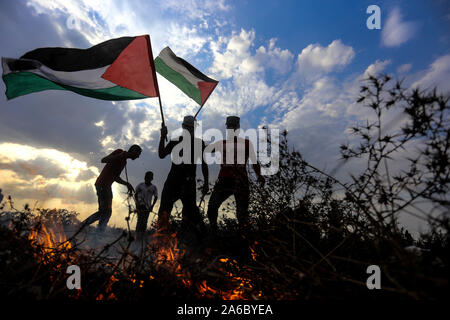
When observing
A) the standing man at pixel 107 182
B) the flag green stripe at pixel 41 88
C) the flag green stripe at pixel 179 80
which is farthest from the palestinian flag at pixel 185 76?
the standing man at pixel 107 182

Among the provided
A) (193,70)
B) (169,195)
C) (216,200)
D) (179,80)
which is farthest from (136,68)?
(216,200)

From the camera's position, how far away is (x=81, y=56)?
440 cm

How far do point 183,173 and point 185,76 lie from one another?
2616 mm

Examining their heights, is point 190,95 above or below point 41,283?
above

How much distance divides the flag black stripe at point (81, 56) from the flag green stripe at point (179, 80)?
1135mm

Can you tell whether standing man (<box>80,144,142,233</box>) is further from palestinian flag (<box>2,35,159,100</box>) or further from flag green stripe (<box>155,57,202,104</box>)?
flag green stripe (<box>155,57,202,104</box>)

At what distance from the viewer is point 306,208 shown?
2.52 m

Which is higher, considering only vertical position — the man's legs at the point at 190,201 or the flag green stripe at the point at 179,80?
the flag green stripe at the point at 179,80

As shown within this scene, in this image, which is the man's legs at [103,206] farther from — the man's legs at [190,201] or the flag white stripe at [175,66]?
the flag white stripe at [175,66]

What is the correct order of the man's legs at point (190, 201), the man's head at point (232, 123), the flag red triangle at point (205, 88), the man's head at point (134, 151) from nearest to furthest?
the man's legs at point (190, 201), the man's head at point (232, 123), the flag red triangle at point (205, 88), the man's head at point (134, 151)

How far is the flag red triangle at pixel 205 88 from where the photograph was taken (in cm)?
531
